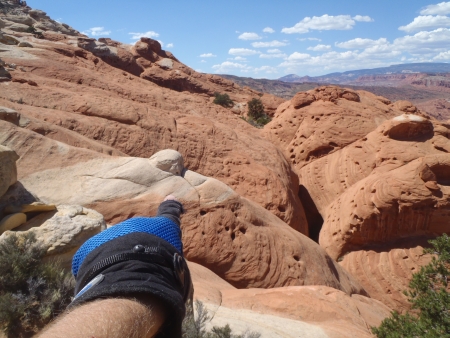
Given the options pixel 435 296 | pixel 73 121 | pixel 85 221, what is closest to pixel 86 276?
pixel 85 221

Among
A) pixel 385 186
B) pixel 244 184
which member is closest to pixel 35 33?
pixel 244 184

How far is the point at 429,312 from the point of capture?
187 inches

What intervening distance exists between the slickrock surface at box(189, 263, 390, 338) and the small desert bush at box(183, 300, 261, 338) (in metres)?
0.18

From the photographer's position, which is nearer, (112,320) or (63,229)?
(112,320)

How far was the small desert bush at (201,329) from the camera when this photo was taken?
12.3 ft

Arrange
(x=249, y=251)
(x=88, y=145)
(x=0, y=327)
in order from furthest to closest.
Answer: (x=88, y=145) → (x=249, y=251) → (x=0, y=327)

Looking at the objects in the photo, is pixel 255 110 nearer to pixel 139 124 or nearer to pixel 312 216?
pixel 312 216

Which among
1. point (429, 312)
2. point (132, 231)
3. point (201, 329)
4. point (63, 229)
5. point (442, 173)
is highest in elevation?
point (132, 231)

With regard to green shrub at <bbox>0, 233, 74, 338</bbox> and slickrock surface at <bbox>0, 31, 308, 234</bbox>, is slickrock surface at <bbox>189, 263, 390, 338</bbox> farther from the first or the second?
slickrock surface at <bbox>0, 31, 308, 234</bbox>

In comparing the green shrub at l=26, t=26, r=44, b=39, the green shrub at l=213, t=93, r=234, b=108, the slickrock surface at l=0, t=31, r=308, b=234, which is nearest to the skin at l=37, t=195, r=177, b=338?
the slickrock surface at l=0, t=31, r=308, b=234

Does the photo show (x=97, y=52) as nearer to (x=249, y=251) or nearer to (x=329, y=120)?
(x=329, y=120)

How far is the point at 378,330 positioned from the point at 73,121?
832 centimetres

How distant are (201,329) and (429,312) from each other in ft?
9.91

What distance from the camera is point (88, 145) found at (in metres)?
8.14
